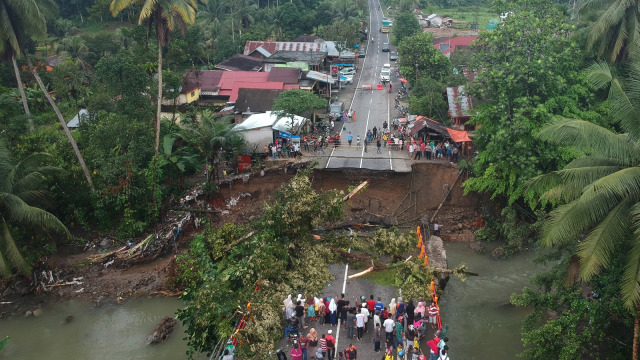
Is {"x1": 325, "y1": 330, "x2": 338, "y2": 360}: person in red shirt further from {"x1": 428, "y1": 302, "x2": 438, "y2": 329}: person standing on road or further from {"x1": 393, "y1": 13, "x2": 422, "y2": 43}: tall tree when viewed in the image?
{"x1": 393, "y1": 13, "x2": 422, "y2": 43}: tall tree

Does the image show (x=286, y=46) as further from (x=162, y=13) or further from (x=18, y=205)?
(x=18, y=205)

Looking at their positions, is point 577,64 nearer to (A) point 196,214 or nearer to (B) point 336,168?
(B) point 336,168

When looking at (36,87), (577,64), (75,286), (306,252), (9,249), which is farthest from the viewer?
(36,87)

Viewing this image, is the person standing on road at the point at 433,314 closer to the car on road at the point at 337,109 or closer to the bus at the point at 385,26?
the car on road at the point at 337,109

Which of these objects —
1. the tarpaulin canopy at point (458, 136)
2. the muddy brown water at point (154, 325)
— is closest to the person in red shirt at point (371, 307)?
the muddy brown water at point (154, 325)

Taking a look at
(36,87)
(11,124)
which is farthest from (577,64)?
(36,87)

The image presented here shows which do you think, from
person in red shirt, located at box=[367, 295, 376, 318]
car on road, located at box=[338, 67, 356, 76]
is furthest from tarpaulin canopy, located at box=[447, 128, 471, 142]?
car on road, located at box=[338, 67, 356, 76]
